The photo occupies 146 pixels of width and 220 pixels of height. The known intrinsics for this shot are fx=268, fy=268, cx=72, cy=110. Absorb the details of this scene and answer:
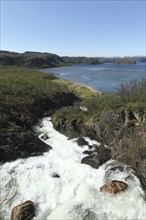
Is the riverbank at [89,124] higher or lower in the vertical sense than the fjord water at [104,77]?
lower

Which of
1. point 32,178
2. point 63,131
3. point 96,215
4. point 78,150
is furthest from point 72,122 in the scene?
point 96,215

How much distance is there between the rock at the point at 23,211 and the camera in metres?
12.5

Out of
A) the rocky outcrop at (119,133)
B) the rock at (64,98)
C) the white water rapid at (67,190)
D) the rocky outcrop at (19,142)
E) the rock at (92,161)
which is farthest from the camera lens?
the rock at (64,98)

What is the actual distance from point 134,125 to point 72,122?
539 centimetres

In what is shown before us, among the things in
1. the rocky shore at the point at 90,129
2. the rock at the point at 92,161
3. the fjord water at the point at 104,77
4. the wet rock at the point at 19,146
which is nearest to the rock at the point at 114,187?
the rocky shore at the point at 90,129

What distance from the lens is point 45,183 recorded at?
15211 mm

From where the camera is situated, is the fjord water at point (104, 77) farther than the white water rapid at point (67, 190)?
Yes

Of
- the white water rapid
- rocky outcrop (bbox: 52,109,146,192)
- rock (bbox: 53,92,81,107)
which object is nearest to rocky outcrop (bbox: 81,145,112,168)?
rocky outcrop (bbox: 52,109,146,192)

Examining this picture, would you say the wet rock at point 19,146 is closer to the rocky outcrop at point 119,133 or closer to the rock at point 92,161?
the rocky outcrop at point 119,133

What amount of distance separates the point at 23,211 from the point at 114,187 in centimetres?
480

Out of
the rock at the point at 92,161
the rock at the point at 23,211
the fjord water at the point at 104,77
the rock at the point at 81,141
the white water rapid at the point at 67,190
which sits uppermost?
the fjord water at the point at 104,77

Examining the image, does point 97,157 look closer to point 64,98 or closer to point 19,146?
point 19,146

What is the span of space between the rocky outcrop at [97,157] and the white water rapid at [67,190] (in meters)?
0.34

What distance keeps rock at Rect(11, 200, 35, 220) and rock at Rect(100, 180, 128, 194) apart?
379 cm
